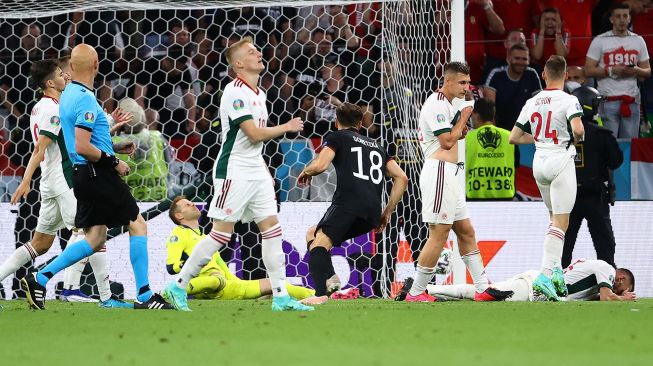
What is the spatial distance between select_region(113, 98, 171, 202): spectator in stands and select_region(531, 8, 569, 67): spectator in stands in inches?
196

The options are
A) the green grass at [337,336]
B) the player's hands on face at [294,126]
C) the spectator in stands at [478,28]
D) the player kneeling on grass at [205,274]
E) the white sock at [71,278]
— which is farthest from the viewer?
the spectator in stands at [478,28]

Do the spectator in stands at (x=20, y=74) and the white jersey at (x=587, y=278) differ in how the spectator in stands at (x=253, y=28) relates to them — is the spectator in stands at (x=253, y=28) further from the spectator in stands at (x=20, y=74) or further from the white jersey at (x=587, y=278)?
the white jersey at (x=587, y=278)

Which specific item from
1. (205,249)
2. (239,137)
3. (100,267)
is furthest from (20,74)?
(205,249)

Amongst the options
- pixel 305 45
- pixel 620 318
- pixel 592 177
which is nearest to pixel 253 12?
pixel 305 45

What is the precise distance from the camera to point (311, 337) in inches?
233

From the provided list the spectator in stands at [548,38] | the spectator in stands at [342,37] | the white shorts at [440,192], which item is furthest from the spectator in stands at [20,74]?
the spectator in stands at [548,38]

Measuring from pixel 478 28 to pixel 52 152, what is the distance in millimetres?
6878

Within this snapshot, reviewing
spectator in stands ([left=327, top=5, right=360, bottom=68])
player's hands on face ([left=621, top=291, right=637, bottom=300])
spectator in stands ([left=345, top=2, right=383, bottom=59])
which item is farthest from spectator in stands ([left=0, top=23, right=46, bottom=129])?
player's hands on face ([left=621, top=291, right=637, bottom=300])

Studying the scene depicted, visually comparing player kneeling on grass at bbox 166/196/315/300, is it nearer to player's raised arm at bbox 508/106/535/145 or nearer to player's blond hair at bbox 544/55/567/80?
player's raised arm at bbox 508/106/535/145

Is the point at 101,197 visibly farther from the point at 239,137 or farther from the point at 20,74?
the point at 20,74

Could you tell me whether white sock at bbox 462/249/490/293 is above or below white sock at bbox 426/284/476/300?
above

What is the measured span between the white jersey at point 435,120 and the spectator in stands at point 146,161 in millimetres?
3354

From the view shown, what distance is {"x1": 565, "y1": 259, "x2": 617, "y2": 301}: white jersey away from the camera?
394 inches

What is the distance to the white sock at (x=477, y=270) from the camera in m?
9.83
